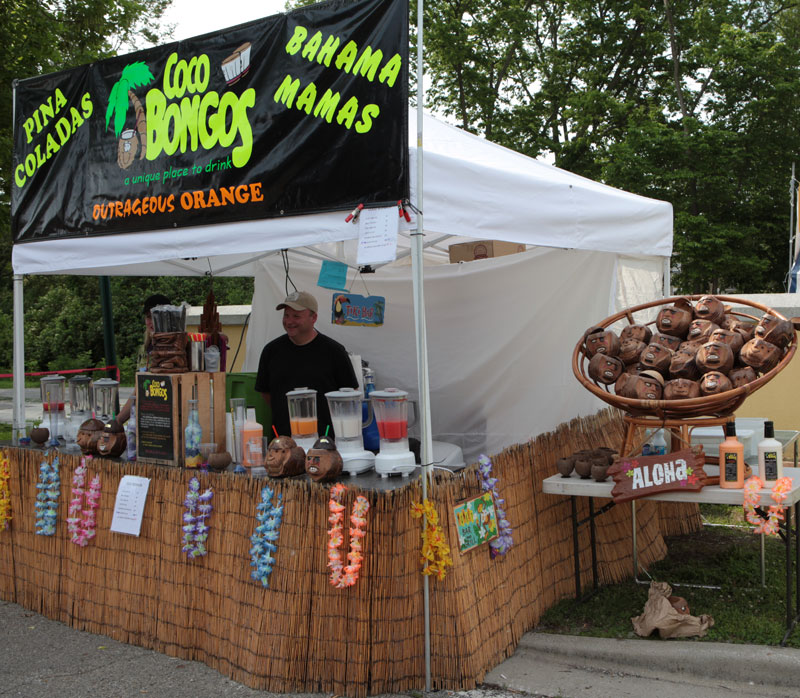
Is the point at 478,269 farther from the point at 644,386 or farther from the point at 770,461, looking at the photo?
the point at 770,461

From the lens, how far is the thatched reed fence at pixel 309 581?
10.6ft

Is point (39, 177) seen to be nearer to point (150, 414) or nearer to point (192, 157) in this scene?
point (192, 157)

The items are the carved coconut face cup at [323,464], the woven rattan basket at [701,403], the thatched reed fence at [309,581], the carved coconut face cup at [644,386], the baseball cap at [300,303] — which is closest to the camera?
the thatched reed fence at [309,581]

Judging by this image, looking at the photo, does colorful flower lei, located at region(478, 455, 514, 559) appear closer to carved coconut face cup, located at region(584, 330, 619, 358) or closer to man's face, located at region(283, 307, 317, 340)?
carved coconut face cup, located at region(584, 330, 619, 358)

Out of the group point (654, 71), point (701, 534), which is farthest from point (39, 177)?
point (654, 71)

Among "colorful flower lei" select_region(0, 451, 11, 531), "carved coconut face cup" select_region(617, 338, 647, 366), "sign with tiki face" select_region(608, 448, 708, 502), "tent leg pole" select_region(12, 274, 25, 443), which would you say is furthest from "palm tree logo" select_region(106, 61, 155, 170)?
"sign with tiki face" select_region(608, 448, 708, 502)

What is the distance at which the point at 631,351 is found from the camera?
153 inches

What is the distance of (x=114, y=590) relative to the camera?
13.4 ft

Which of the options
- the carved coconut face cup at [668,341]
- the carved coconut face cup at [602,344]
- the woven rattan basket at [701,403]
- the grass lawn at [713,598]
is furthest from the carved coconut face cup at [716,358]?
the grass lawn at [713,598]

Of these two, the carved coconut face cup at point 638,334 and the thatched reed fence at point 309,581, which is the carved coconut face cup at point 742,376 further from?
the thatched reed fence at point 309,581

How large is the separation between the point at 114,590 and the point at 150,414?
0.97m

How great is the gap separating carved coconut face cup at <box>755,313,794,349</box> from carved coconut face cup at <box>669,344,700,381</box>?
323 millimetres

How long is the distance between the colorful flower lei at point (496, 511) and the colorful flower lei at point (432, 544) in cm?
43

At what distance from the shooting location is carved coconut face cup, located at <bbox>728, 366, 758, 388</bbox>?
3507 millimetres
